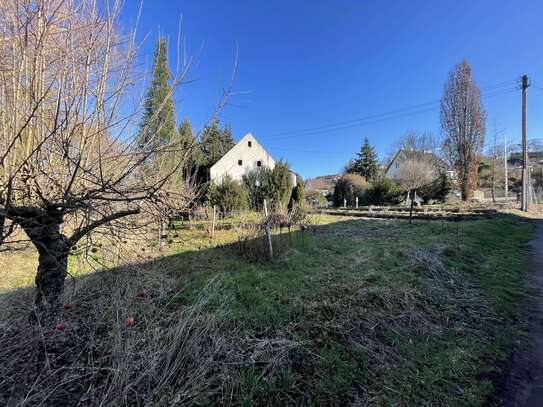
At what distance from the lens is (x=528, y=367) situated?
2.39 metres

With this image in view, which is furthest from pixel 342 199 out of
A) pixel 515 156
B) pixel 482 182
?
pixel 515 156

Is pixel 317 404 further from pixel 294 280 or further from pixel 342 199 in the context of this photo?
pixel 342 199

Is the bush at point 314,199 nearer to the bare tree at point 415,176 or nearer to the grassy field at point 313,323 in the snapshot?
the grassy field at point 313,323

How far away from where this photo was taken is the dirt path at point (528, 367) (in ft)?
6.68

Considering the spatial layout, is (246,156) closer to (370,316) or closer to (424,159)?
(424,159)

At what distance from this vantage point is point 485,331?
3006 mm

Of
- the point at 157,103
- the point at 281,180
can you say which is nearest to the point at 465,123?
the point at 281,180

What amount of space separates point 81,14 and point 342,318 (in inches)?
155

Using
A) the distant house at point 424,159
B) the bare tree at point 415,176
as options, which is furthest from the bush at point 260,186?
the distant house at point 424,159

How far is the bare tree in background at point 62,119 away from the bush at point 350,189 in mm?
25183

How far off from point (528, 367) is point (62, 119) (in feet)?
15.4

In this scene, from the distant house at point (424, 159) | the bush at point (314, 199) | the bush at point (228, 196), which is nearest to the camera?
the bush at point (228, 196)

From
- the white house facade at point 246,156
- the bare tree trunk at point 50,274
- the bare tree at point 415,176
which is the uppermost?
the white house facade at point 246,156

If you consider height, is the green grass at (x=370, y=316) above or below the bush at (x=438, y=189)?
below
